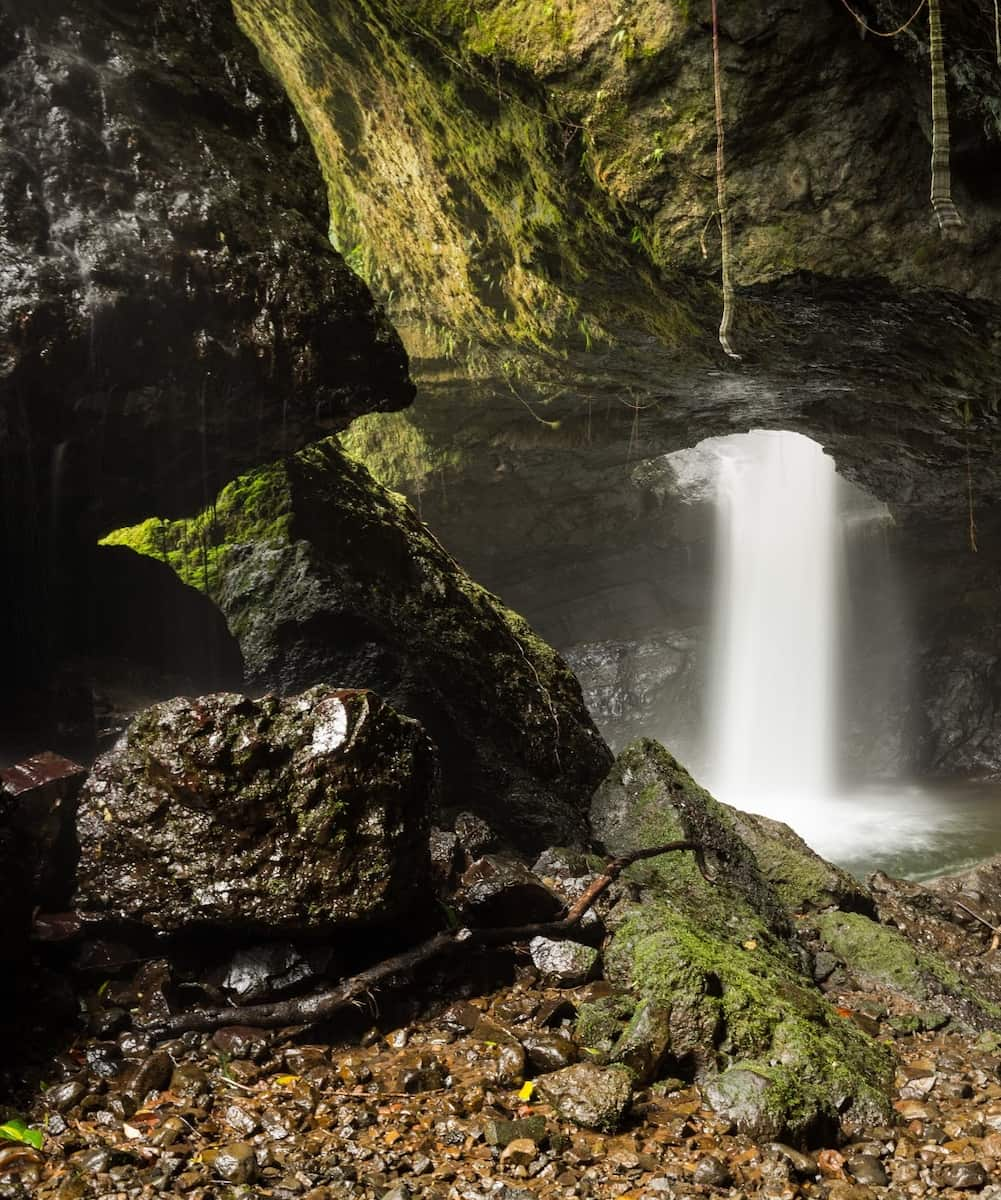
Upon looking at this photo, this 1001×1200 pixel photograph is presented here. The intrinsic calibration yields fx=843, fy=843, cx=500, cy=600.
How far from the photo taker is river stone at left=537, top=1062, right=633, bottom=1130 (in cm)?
280

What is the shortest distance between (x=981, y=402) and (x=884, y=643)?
36.3 ft

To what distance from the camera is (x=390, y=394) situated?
5.32 m

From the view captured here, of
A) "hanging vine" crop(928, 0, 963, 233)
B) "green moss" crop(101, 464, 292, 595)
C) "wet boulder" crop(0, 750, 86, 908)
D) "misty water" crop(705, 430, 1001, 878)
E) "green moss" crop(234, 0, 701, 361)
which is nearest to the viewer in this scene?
"wet boulder" crop(0, 750, 86, 908)

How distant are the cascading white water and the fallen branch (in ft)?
49.9

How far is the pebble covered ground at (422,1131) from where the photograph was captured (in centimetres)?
247

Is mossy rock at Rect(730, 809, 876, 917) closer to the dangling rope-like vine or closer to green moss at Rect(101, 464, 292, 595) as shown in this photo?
green moss at Rect(101, 464, 292, 595)

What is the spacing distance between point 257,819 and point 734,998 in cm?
215

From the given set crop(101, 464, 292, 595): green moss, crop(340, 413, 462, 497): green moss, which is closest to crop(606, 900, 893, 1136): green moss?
crop(101, 464, 292, 595): green moss

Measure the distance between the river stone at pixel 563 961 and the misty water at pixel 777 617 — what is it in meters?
14.0

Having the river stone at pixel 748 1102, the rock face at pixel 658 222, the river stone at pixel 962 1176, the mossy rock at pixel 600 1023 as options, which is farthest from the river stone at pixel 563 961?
the rock face at pixel 658 222

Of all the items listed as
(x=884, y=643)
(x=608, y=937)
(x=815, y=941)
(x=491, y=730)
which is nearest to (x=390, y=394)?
(x=491, y=730)

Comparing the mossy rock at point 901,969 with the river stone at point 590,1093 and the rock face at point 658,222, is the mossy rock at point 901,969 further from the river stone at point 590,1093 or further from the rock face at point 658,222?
the rock face at point 658,222

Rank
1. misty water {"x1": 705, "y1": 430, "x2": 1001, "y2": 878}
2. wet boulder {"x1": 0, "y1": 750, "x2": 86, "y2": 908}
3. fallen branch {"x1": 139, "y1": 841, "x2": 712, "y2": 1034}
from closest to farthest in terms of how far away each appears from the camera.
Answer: fallen branch {"x1": 139, "y1": 841, "x2": 712, "y2": 1034}, wet boulder {"x1": 0, "y1": 750, "x2": 86, "y2": 908}, misty water {"x1": 705, "y1": 430, "x2": 1001, "y2": 878}

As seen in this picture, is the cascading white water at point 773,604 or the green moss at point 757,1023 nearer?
the green moss at point 757,1023
